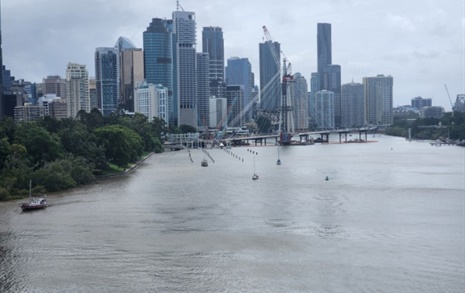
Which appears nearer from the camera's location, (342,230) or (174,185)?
(342,230)

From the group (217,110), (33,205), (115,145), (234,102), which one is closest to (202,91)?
(217,110)

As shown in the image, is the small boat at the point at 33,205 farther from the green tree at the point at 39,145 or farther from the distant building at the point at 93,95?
the distant building at the point at 93,95

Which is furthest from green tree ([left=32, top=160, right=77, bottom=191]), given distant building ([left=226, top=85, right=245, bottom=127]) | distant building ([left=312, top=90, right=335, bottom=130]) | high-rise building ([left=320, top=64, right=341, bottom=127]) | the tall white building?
high-rise building ([left=320, top=64, right=341, bottom=127])

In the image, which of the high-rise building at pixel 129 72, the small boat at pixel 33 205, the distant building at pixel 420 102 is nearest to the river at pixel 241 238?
the small boat at pixel 33 205

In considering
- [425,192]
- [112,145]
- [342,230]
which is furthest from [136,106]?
[342,230]

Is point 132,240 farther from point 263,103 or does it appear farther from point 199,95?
point 199,95

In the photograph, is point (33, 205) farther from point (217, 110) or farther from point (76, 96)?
point (217, 110)
